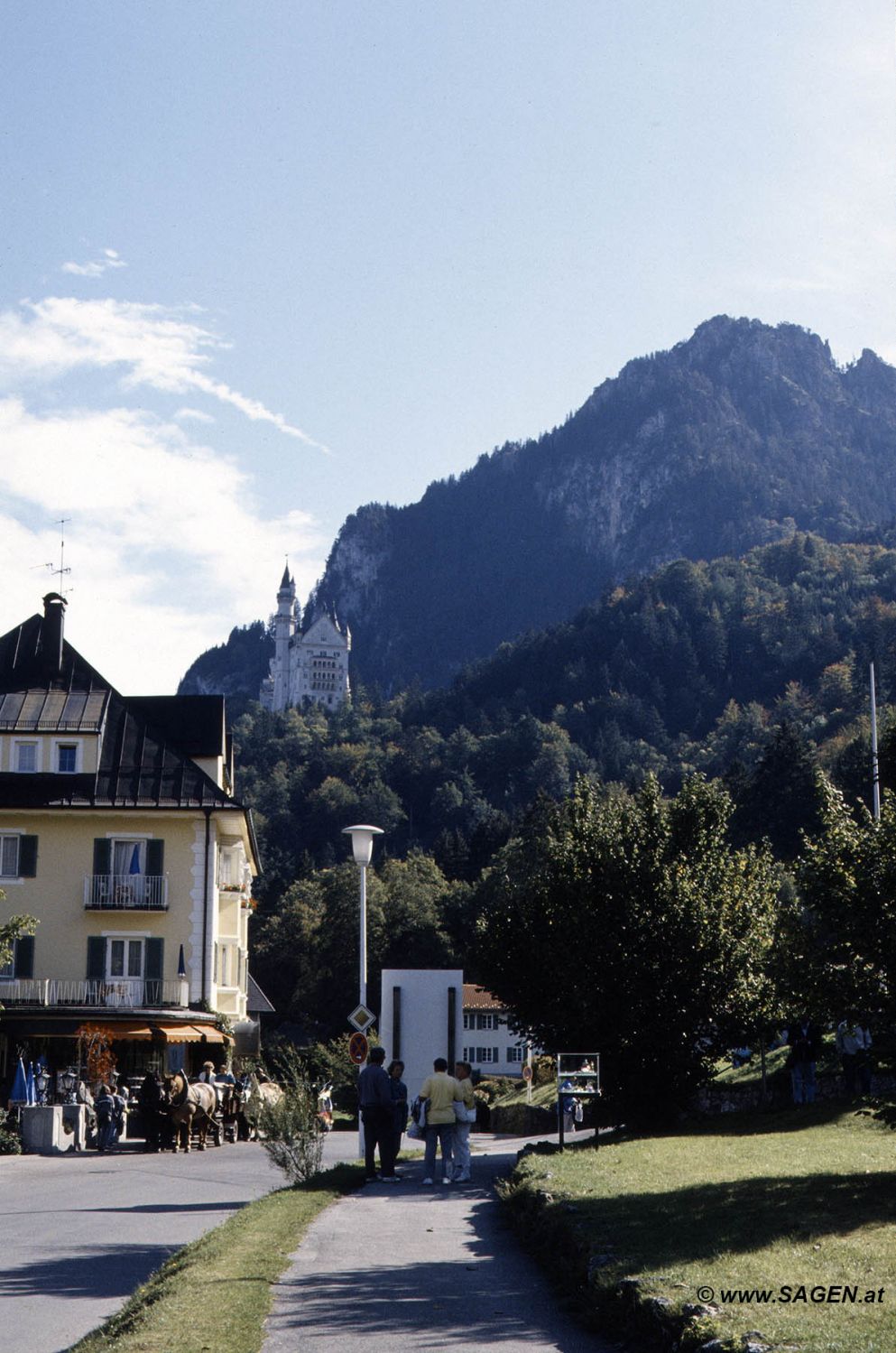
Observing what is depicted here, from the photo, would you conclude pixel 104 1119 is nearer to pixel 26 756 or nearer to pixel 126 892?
pixel 126 892

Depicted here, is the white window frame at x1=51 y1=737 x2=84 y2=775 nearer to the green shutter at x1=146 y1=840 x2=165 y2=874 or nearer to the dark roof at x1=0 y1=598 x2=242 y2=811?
the dark roof at x1=0 y1=598 x2=242 y2=811

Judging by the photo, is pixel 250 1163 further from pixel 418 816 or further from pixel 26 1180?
pixel 418 816

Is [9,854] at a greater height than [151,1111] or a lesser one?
greater

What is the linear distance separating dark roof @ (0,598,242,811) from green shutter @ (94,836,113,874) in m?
1.02

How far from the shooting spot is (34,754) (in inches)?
1721

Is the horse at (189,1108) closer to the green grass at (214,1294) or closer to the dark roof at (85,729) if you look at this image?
the dark roof at (85,729)

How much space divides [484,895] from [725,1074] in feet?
198

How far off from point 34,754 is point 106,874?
416cm

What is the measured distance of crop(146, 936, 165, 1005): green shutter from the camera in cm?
4134

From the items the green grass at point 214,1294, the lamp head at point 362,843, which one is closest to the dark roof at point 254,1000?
the lamp head at point 362,843

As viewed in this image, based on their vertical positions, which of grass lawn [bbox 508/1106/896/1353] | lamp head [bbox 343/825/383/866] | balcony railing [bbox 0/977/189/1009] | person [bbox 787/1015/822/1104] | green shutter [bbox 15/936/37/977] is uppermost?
lamp head [bbox 343/825/383/866]

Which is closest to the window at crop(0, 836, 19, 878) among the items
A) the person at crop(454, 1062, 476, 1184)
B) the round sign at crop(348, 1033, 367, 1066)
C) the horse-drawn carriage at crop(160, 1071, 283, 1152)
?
the horse-drawn carriage at crop(160, 1071, 283, 1152)

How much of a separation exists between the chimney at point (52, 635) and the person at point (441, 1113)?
2911cm

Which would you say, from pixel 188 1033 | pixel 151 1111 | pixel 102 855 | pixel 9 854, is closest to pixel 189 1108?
pixel 151 1111
